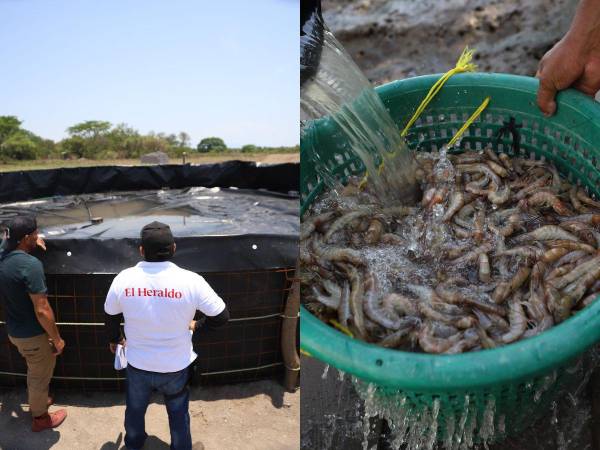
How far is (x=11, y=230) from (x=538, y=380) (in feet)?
4.37

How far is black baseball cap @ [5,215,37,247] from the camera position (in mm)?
1360

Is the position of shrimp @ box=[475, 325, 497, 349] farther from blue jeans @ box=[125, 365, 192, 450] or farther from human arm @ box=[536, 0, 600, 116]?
human arm @ box=[536, 0, 600, 116]

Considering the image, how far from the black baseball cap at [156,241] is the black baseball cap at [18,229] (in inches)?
16.0

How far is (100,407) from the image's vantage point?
1.64 meters

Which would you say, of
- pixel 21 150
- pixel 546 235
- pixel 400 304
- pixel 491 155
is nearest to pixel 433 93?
pixel 491 155

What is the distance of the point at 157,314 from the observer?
3.84 ft

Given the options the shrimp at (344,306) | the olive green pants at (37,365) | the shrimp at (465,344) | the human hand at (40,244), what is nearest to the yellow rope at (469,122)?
the shrimp at (344,306)

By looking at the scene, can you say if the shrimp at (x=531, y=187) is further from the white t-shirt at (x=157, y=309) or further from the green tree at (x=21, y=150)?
the green tree at (x=21, y=150)

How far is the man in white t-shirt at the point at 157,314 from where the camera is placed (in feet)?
3.82

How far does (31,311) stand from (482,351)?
3.83 ft

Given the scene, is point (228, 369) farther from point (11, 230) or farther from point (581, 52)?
point (581, 52)

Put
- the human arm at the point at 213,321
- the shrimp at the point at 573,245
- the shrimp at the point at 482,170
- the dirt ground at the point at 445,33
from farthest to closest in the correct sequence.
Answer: the dirt ground at the point at 445,33, the shrimp at the point at 482,170, the shrimp at the point at 573,245, the human arm at the point at 213,321

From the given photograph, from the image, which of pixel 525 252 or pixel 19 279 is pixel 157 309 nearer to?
pixel 19 279

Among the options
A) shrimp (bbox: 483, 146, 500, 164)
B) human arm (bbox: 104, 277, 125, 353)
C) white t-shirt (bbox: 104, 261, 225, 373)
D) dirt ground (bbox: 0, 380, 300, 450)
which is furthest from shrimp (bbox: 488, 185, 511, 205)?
human arm (bbox: 104, 277, 125, 353)
